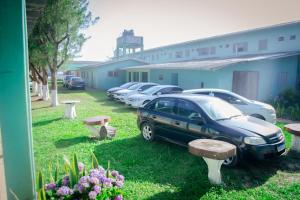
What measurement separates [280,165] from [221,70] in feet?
33.5

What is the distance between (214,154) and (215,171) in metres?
0.49

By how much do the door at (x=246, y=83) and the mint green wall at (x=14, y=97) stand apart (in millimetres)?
15851

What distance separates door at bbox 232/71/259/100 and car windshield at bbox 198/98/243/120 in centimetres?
1025

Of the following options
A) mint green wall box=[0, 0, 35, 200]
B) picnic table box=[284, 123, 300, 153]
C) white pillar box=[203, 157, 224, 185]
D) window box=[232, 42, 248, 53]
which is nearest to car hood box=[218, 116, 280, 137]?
picnic table box=[284, 123, 300, 153]

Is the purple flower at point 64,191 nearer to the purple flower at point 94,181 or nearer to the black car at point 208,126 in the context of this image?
the purple flower at point 94,181

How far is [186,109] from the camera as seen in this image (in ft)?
22.3

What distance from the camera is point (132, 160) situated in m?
6.29

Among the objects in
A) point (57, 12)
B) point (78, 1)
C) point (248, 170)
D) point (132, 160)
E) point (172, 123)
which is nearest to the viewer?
point (248, 170)

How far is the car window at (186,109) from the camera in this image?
21.5 feet

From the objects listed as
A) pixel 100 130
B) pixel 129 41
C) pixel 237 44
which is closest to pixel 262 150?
pixel 100 130

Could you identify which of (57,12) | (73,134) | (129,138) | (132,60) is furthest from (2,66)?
(132,60)

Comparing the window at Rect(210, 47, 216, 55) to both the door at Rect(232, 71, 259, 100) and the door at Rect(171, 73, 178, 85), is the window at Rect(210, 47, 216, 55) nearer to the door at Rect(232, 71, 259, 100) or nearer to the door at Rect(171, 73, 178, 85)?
the door at Rect(171, 73, 178, 85)

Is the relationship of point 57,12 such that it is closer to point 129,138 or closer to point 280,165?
point 129,138

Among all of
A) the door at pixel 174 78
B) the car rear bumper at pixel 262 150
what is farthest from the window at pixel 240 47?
the car rear bumper at pixel 262 150
